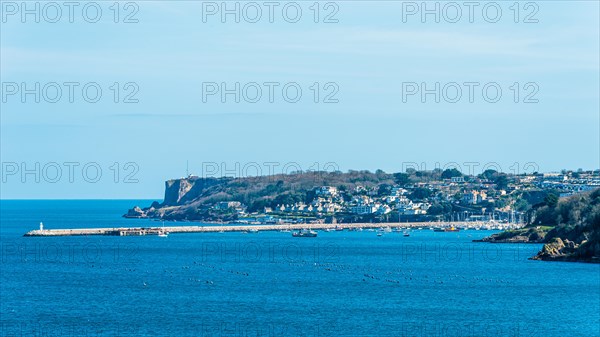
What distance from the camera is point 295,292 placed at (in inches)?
2562

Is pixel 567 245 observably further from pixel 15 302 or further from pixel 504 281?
pixel 15 302

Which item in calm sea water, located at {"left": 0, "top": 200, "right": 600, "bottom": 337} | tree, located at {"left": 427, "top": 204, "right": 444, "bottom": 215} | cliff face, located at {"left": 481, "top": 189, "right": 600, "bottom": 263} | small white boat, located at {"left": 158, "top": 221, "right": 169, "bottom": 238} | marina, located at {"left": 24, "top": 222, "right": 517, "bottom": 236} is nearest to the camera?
calm sea water, located at {"left": 0, "top": 200, "right": 600, "bottom": 337}

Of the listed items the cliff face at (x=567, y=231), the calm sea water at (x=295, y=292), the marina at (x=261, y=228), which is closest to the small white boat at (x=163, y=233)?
the marina at (x=261, y=228)

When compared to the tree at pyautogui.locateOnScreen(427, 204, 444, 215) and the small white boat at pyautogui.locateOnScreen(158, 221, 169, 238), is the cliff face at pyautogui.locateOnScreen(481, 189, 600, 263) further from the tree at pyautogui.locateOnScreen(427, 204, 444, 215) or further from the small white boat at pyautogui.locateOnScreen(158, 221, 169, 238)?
the tree at pyautogui.locateOnScreen(427, 204, 444, 215)

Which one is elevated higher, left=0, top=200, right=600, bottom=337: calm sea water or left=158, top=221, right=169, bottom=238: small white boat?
left=158, top=221, right=169, bottom=238: small white boat

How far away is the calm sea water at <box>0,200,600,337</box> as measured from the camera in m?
50.6

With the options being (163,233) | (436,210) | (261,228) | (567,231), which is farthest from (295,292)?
(436,210)

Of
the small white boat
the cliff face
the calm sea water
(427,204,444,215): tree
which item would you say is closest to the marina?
the small white boat

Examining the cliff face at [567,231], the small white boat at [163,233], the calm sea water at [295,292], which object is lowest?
the calm sea water at [295,292]

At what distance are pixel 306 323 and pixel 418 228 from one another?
120866 millimetres

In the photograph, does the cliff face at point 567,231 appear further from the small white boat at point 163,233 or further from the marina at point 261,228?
the small white boat at point 163,233

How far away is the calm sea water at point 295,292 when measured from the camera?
166 feet

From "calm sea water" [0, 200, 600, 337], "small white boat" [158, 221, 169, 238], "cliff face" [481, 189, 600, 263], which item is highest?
"cliff face" [481, 189, 600, 263]

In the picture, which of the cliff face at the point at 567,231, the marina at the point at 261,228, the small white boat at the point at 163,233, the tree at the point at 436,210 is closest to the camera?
the cliff face at the point at 567,231
